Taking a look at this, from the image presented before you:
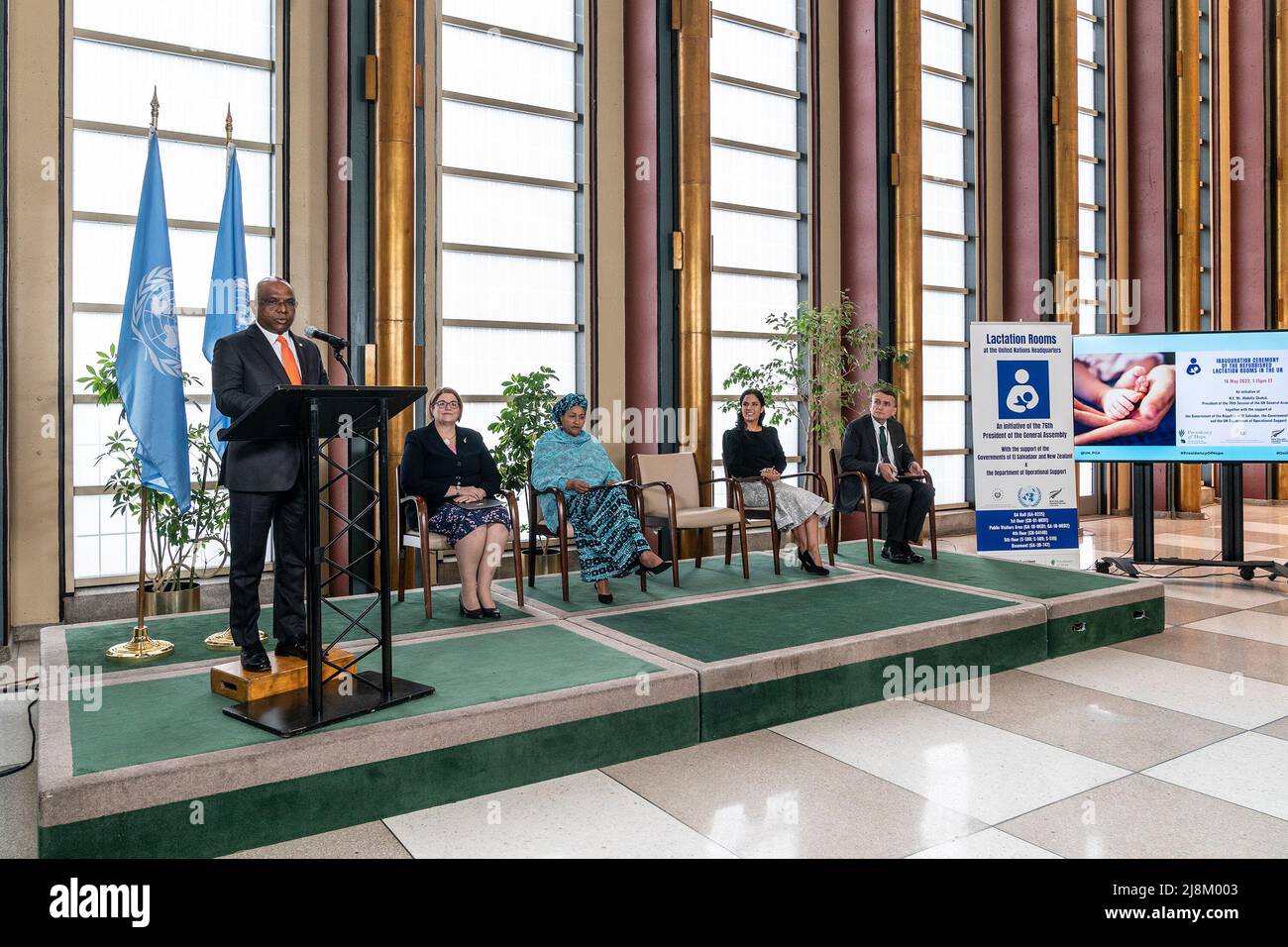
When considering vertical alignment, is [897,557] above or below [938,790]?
above

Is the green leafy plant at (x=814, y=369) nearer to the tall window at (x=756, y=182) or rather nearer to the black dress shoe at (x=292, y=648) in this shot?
the tall window at (x=756, y=182)

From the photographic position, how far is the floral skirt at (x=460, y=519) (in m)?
4.30

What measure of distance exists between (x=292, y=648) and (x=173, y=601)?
1.77 meters

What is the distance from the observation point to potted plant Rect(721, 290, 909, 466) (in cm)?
748

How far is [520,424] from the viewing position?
19.8ft

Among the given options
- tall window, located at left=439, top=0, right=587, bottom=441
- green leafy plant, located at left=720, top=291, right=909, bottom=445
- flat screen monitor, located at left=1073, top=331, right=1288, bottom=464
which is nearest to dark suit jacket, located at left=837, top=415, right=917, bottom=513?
green leafy plant, located at left=720, top=291, right=909, bottom=445

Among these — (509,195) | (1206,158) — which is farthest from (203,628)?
(1206,158)

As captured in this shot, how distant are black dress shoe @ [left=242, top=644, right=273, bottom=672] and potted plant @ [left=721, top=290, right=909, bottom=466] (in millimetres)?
4807

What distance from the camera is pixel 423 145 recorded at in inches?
245

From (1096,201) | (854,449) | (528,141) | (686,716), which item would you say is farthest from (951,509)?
(686,716)

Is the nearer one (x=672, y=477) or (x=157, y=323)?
(x=157, y=323)

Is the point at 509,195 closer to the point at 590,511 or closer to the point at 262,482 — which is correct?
the point at 590,511

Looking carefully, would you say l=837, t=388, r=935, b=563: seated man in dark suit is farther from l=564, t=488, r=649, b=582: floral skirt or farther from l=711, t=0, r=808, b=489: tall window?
l=564, t=488, r=649, b=582: floral skirt

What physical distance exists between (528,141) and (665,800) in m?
5.32
